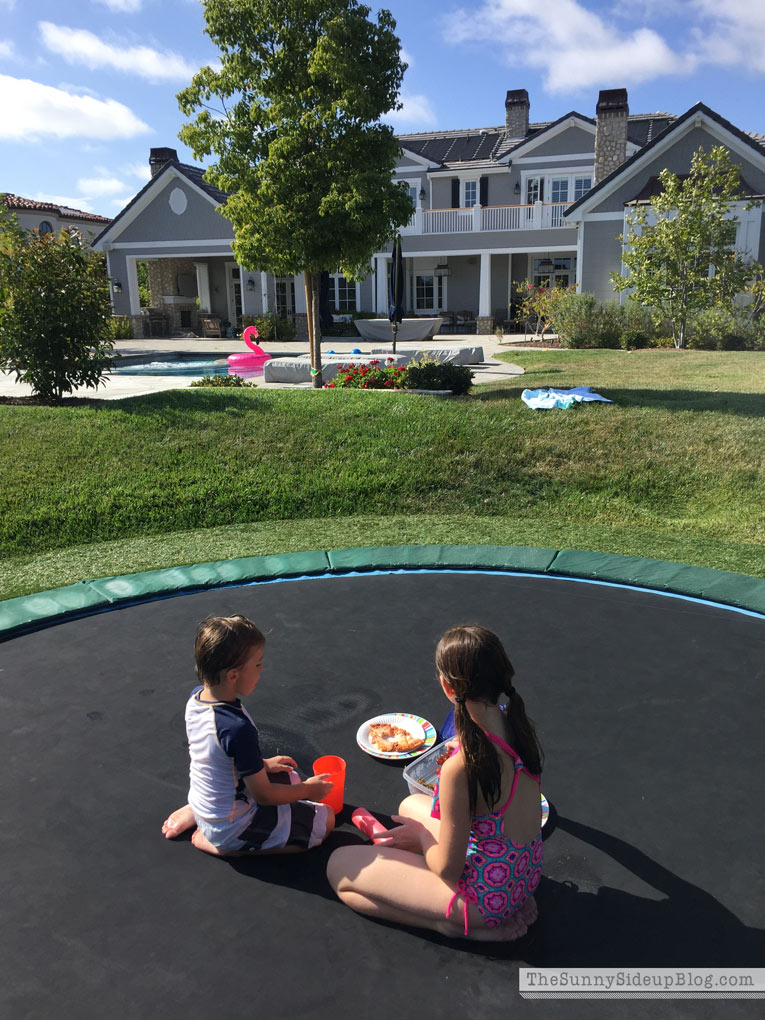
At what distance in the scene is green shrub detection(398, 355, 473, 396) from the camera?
7898 millimetres

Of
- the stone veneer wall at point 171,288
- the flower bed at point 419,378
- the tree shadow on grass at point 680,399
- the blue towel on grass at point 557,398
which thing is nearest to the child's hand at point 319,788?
the blue towel on grass at point 557,398

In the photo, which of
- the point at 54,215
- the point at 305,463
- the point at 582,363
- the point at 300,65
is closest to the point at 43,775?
the point at 305,463

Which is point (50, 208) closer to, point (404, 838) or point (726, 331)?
point (726, 331)

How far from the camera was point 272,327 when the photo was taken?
778 inches

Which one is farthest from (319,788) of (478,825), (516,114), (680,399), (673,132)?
(516,114)

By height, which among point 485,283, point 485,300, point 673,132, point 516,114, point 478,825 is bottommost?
point 478,825

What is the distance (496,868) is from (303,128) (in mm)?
8227

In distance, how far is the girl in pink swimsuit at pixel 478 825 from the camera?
5.34ft

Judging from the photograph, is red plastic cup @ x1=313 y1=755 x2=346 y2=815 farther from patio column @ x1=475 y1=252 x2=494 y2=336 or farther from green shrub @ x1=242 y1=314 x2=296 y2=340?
patio column @ x1=475 y1=252 x2=494 y2=336

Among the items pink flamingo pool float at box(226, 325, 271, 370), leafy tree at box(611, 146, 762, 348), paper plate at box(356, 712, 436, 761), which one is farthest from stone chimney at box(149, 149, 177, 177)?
paper plate at box(356, 712, 436, 761)

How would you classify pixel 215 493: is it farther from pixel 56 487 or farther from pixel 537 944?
pixel 537 944

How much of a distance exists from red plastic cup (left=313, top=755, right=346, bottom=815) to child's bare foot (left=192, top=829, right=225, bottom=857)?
320 mm

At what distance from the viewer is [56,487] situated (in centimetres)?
562

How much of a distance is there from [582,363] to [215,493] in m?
7.82
